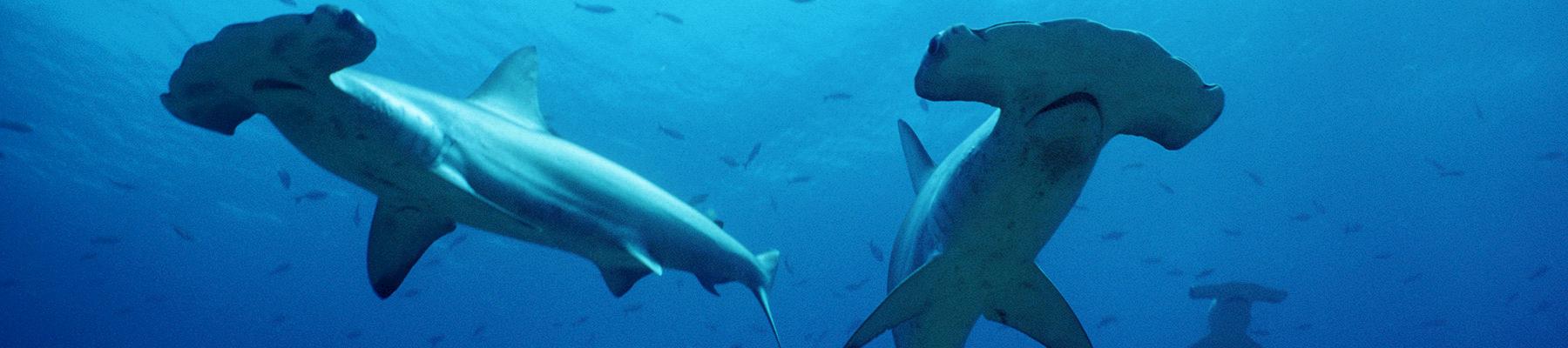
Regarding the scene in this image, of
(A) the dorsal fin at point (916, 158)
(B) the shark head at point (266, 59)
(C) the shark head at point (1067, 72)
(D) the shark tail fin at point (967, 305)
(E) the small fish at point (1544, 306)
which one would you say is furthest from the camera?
(E) the small fish at point (1544, 306)

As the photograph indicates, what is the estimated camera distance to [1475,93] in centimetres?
2241

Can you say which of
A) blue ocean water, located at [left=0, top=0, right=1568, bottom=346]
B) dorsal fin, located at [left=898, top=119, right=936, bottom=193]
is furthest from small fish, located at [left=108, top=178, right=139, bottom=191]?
dorsal fin, located at [left=898, top=119, right=936, bottom=193]

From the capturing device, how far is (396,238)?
12.5ft

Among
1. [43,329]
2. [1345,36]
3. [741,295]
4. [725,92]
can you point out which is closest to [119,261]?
[43,329]

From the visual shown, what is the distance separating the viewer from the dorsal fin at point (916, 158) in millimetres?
3580

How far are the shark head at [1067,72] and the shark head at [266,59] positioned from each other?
180cm

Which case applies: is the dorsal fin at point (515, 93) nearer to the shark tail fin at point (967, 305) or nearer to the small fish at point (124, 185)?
the shark tail fin at point (967, 305)

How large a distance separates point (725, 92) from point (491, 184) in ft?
55.1

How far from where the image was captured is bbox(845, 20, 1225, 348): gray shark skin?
78.3 inches

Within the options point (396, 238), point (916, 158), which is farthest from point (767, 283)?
point (396, 238)

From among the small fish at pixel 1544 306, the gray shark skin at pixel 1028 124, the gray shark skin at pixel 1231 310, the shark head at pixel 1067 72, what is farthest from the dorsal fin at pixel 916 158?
the small fish at pixel 1544 306

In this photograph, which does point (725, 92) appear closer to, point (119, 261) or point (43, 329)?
point (119, 261)

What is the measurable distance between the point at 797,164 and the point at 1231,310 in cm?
1520

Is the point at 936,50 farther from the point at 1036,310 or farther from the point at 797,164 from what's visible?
the point at 797,164
